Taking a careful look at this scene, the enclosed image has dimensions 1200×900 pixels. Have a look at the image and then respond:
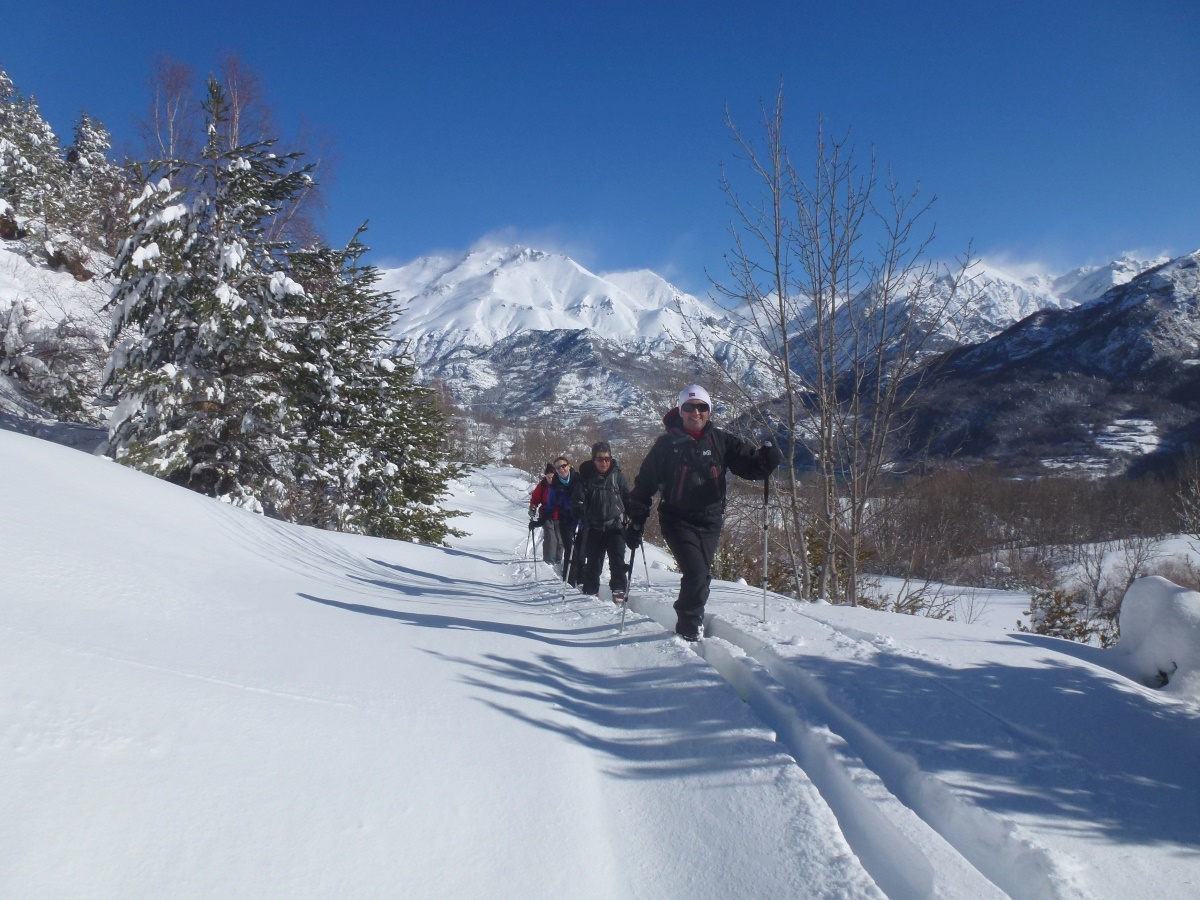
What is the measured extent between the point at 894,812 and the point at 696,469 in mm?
3039

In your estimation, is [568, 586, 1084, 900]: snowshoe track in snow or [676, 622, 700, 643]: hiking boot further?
[676, 622, 700, 643]: hiking boot

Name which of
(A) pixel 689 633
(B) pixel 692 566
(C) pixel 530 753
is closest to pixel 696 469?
(B) pixel 692 566

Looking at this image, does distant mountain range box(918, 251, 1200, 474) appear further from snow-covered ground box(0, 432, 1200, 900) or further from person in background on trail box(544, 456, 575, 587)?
snow-covered ground box(0, 432, 1200, 900)

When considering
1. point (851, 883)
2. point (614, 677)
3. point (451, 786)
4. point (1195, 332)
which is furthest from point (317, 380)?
point (1195, 332)

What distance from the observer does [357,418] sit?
16.2m

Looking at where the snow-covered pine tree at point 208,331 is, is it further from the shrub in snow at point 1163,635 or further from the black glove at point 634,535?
the shrub in snow at point 1163,635

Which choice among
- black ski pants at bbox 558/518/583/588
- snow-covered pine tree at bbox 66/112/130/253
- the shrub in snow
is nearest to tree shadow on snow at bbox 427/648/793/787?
the shrub in snow

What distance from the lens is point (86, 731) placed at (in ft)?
6.40

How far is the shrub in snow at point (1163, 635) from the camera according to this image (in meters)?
3.80

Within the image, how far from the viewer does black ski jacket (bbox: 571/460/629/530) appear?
8.16m

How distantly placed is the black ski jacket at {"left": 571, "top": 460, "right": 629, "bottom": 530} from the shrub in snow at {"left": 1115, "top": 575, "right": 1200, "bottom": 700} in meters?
4.73

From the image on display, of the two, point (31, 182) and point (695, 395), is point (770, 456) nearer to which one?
point (695, 395)

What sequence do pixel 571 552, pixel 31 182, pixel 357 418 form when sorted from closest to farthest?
pixel 571 552
pixel 357 418
pixel 31 182

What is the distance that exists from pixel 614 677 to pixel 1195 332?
16107 cm
